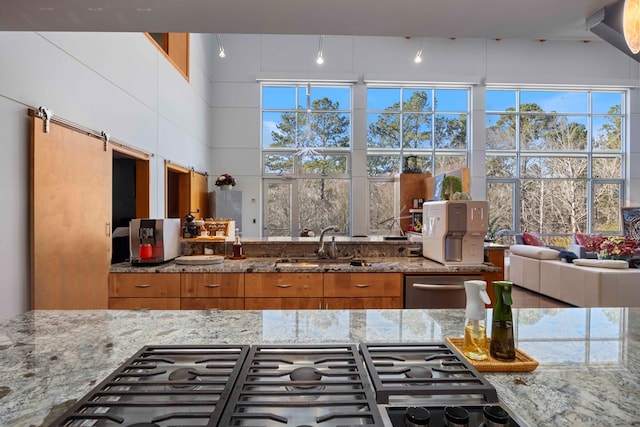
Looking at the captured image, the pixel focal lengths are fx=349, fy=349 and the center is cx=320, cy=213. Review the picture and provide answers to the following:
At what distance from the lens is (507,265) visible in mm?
6551

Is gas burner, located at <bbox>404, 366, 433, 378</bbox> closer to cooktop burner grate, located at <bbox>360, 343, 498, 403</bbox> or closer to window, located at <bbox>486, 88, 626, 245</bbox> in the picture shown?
cooktop burner grate, located at <bbox>360, 343, 498, 403</bbox>

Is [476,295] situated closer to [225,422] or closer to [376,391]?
[376,391]

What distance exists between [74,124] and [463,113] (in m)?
7.55

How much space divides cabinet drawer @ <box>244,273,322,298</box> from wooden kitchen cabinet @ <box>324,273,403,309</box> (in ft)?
0.51

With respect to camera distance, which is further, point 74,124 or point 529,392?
point 74,124

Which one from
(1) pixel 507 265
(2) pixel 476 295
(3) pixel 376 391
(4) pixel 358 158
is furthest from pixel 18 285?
(1) pixel 507 265

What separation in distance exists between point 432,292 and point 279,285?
118 cm

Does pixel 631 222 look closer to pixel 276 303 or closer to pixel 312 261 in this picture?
pixel 312 261

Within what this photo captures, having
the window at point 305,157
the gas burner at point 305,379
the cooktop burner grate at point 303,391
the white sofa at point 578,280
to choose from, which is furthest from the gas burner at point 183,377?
the window at point 305,157

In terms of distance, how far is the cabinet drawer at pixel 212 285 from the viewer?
270 cm

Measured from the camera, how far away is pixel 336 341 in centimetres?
116

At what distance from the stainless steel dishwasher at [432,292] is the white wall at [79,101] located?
262 cm

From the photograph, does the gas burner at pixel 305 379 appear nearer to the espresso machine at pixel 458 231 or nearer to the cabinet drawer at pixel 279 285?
the cabinet drawer at pixel 279 285

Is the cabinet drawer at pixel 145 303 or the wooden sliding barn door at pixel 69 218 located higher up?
the wooden sliding barn door at pixel 69 218
